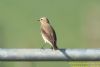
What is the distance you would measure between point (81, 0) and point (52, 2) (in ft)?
2.65

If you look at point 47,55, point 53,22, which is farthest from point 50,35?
point 53,22

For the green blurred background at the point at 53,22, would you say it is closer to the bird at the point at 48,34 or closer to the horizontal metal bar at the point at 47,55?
the bird at the point at 48,34

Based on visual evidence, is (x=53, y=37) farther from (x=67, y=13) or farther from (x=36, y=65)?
(x=67, y=13)

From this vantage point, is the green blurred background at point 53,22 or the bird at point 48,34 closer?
the bird at point 48,34

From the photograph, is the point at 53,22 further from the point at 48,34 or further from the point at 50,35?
the point at 50,35

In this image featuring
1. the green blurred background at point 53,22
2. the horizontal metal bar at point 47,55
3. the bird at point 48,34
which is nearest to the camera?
the horizontal metal bar at point 47,55

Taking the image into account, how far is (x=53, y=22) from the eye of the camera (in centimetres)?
1368

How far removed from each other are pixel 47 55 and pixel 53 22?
9966 mm

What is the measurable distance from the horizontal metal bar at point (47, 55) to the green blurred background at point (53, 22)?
23.3ft

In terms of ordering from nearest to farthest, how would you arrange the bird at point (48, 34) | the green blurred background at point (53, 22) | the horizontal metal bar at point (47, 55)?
the horizontal metal bar at point (47, 55)
the bird at point (48, 34)
the green blurred background at point (53, 22)

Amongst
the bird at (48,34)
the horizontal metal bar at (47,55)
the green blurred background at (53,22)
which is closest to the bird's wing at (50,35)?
the bird at (48,34)

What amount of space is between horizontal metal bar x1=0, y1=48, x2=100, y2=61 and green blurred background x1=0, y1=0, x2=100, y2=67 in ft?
23.3

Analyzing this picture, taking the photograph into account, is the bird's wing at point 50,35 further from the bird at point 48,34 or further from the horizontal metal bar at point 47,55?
the horizontal metal bar at point 47,55

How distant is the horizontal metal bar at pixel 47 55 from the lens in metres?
3.73
